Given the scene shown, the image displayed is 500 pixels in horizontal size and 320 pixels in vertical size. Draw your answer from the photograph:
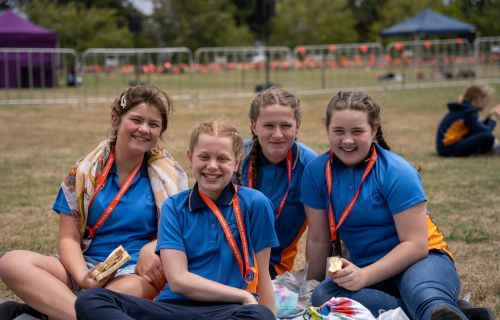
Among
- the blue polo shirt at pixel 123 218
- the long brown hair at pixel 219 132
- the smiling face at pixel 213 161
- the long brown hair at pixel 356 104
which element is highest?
the long brown hair at pixel 356 104

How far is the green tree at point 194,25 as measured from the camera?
46719 millimetres

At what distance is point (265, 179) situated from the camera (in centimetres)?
403

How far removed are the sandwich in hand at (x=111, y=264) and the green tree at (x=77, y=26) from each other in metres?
37.6

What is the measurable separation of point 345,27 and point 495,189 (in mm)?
46762

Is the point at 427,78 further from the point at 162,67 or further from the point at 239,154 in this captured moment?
the point at 239,154

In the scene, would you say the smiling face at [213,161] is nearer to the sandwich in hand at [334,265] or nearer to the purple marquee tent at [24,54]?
the sandwich in hand at [334,265]

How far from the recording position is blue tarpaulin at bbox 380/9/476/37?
27391mm

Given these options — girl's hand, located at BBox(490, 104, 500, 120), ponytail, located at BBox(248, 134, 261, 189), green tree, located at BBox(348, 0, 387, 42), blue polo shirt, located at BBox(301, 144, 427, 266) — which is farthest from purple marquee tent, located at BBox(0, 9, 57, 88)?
green tree, located at BBox(348, 0, 387, 42)

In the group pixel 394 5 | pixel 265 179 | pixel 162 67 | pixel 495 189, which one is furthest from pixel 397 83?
pixel 394 5

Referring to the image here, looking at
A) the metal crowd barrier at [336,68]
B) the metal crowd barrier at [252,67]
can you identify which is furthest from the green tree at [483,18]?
the metal crowd barrier at [336,68]

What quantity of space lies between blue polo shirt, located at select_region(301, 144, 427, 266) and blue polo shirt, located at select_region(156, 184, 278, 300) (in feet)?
1.74

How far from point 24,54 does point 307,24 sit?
3071cm

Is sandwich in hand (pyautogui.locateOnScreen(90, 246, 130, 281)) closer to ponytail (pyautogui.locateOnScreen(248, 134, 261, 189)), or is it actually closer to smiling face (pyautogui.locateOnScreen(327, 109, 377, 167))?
ponytail (pyautogui.locateOnScreen(248, 134, 261, 189))

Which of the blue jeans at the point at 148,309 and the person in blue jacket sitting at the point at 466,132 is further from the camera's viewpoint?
the person in blue jacket sitting at the point at 466,132
